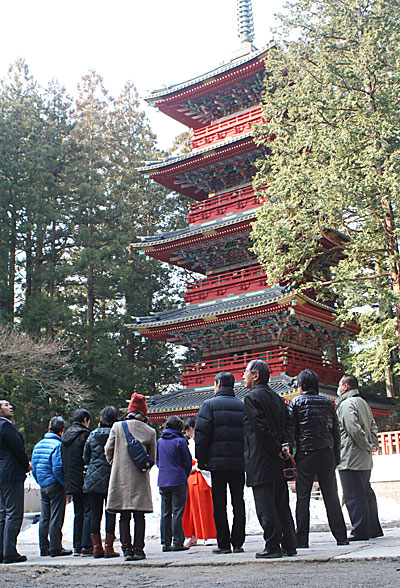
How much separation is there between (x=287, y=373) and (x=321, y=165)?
21.9 feet

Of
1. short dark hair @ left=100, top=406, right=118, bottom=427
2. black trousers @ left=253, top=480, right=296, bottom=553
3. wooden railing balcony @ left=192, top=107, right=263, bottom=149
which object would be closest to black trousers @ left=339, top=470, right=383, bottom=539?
black trousers @ left=253, top=480, right=296, bottom=553

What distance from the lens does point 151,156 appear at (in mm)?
33094

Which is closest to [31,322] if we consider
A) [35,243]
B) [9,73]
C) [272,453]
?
[35,243]

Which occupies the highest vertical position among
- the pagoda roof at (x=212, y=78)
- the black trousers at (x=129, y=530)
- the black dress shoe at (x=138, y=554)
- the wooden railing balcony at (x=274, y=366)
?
the pagoda roof at (x=212, y=78)

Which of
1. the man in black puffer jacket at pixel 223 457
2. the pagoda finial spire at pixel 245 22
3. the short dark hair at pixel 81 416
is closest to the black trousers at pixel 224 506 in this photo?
the man in black puffer jacket at pixel 223 457

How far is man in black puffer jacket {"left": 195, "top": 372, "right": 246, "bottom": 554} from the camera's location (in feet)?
18.4

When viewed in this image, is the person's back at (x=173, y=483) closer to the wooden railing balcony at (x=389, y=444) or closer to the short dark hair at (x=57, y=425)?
the short dark hair at (x=57, y=425)

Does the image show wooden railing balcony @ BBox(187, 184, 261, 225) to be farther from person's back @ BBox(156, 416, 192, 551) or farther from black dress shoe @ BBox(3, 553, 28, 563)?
black dress shoe @ BBox(3, 553, 28, 563)

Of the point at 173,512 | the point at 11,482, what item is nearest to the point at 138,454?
the point at 11,482

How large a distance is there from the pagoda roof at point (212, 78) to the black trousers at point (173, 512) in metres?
16.4

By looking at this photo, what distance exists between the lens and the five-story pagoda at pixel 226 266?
64.1 feet

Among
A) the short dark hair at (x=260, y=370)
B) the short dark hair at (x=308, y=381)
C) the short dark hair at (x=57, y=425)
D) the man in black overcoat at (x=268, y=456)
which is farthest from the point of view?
the short dark hair at (x=57, y=425)

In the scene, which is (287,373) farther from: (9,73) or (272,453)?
(9,73)

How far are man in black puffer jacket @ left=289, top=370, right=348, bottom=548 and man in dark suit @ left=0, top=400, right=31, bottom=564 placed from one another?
101 inches
